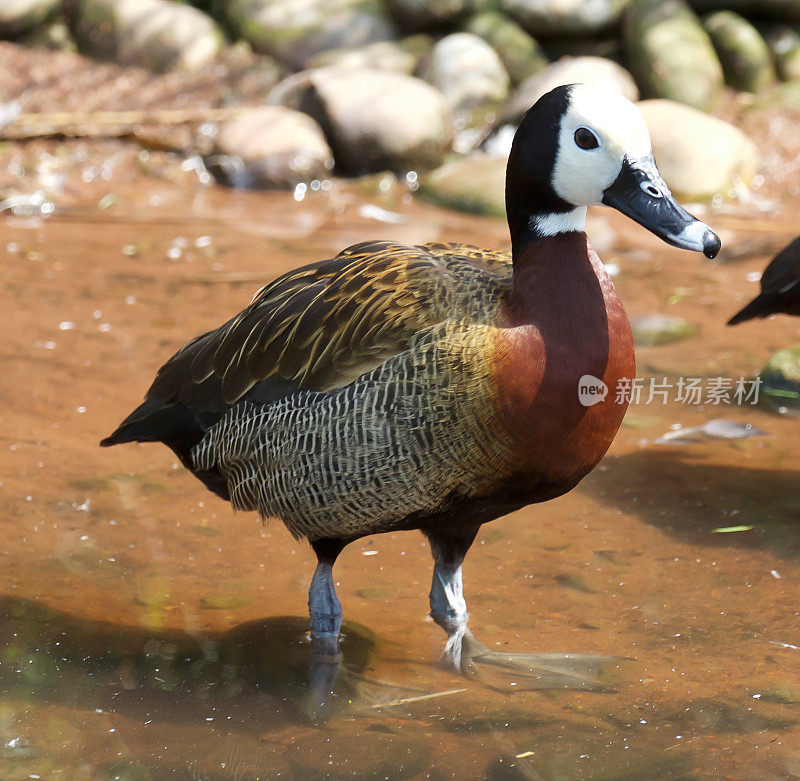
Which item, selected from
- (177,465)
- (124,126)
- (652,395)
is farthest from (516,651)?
(124,126)

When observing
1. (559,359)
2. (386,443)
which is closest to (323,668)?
(386,443)

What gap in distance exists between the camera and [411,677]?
11.4 ft

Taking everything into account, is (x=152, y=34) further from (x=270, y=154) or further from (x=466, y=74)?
(x=466, y=74)

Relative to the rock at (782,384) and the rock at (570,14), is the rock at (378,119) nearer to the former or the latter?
the rock at (570,14)

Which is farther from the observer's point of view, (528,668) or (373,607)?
(373,607)

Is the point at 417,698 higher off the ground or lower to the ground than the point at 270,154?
lower

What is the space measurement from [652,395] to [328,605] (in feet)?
8.27

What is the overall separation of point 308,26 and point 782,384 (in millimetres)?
7243

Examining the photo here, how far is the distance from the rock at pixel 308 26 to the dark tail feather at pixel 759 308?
7002 mm

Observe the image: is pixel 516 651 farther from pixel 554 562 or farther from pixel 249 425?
pixel 249 425

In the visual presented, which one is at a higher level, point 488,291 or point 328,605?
point 488,291

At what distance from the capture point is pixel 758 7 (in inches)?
418

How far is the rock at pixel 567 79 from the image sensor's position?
9.84m

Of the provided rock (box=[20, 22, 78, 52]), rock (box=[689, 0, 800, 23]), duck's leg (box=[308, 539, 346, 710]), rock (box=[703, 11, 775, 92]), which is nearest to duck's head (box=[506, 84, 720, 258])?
duck's leg (box=[308, 539, 346, 710])
